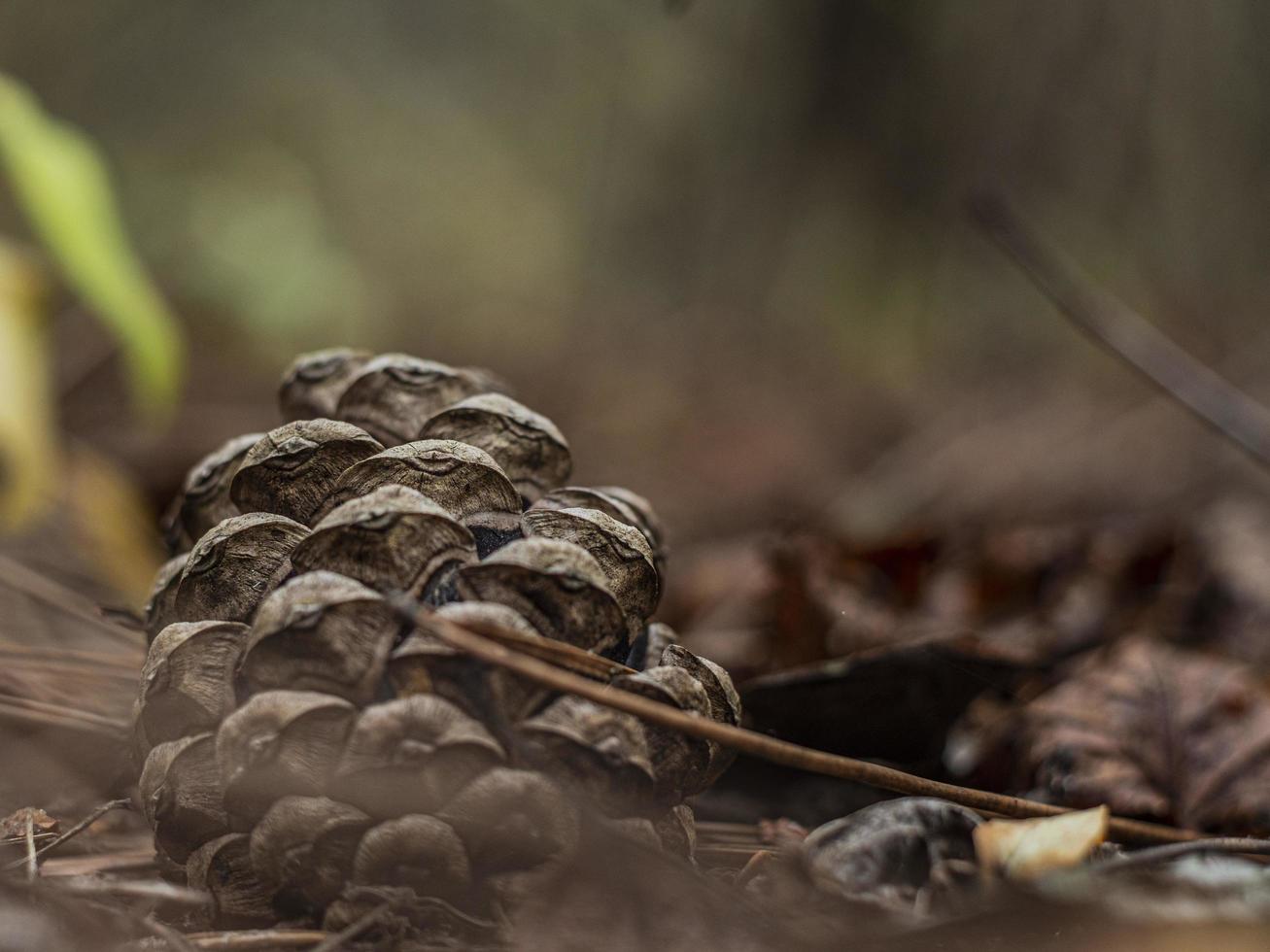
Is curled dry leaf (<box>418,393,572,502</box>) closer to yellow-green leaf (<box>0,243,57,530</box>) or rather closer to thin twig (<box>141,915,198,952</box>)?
thin twig (<box>141,915,198,952</box>)

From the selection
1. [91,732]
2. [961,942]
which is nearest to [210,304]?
[91,732]

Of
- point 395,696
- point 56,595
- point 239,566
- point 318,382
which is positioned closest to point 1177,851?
point 395,696

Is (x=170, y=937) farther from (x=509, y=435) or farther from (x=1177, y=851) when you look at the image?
(x=1177, y=851)

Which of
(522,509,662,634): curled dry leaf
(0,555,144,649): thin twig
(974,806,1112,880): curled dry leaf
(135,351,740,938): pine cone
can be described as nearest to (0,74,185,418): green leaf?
(0,555,144,649): thin twig

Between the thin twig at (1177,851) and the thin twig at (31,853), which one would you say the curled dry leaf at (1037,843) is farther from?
the thin twig at (31,853)

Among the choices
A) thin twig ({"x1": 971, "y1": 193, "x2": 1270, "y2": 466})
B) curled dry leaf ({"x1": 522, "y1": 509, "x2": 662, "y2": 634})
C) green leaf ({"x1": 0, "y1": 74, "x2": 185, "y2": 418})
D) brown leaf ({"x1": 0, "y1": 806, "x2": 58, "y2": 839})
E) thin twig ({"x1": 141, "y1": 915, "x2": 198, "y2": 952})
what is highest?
thin twig ({"x1": 971, "y1": 193, "x2": 1270, "y2": 466})

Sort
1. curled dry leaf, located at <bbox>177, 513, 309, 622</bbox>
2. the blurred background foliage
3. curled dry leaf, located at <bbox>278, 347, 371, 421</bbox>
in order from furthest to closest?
the blurred background foliage < curled dry leaf, located at <bbox>278, 347, 371, 421</bbox> < curled dry leaf, located at <bbox>177, 513, 309, 622</bbox>

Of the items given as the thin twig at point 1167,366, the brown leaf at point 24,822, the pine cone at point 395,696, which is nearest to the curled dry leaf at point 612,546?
the pine cone at point 395,696
